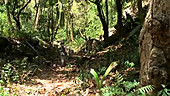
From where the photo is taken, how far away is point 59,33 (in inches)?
1035

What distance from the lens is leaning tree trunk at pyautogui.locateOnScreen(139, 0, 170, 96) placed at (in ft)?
9.95

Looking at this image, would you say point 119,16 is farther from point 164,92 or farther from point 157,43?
point 164,92

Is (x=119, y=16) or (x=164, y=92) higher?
(x=119, y=16)

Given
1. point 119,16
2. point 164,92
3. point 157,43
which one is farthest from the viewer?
point 119,16

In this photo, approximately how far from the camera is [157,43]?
10.4ft

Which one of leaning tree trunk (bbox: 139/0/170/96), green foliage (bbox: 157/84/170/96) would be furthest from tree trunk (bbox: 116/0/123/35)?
green foliage (bbox: 157/84/170/96)

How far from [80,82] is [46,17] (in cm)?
1388

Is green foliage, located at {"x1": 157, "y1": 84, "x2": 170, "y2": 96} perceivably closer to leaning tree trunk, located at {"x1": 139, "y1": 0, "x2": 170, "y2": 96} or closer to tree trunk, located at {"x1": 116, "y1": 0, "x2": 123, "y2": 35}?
leaning tree trunk, located at {"x1": 139, "y1": 0, "x2": 170, "y2": 96}

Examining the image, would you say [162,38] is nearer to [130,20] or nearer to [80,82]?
[80,82]

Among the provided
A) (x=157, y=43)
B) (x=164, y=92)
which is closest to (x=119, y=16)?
(x=157, y=43)

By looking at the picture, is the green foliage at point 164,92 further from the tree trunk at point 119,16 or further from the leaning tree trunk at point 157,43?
the tree trunk at point 119,16

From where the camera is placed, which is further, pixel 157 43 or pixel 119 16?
pixel 119 16

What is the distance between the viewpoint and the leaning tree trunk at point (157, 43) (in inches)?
119

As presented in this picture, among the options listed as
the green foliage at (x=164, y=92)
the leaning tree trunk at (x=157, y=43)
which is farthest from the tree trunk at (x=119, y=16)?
the green foliage at (x=164, y=92)
